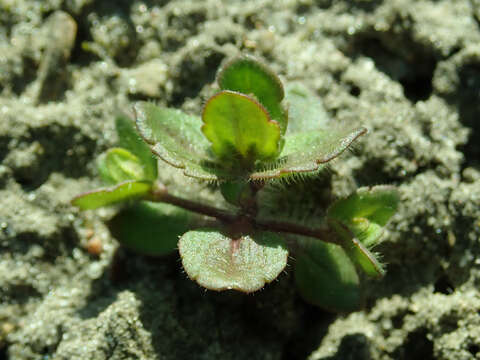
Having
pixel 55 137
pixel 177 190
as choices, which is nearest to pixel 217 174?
pixel 177 190

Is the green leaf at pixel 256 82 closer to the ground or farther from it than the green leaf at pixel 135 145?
farther from it

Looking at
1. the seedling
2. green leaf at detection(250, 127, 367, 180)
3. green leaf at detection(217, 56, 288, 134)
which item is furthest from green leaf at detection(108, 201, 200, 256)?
green leaf at detection(217, 56, 288, 134)

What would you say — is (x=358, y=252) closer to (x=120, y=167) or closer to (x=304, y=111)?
(x=304, y=111)

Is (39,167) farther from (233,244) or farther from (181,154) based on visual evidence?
(233,244)

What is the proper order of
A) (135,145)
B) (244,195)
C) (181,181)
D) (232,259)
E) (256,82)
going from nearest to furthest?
(232,259) < (256,82) < (244,195) < (135,145) < (181,181)

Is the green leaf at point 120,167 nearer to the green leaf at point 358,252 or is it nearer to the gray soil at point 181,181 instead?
the gray soil at point 181,181

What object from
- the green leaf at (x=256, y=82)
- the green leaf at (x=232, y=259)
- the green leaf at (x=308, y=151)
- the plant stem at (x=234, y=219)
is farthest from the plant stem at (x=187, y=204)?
the green leaf at (x=256, y=82)

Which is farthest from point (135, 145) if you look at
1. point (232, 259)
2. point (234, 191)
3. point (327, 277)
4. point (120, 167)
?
point (327, 277)
